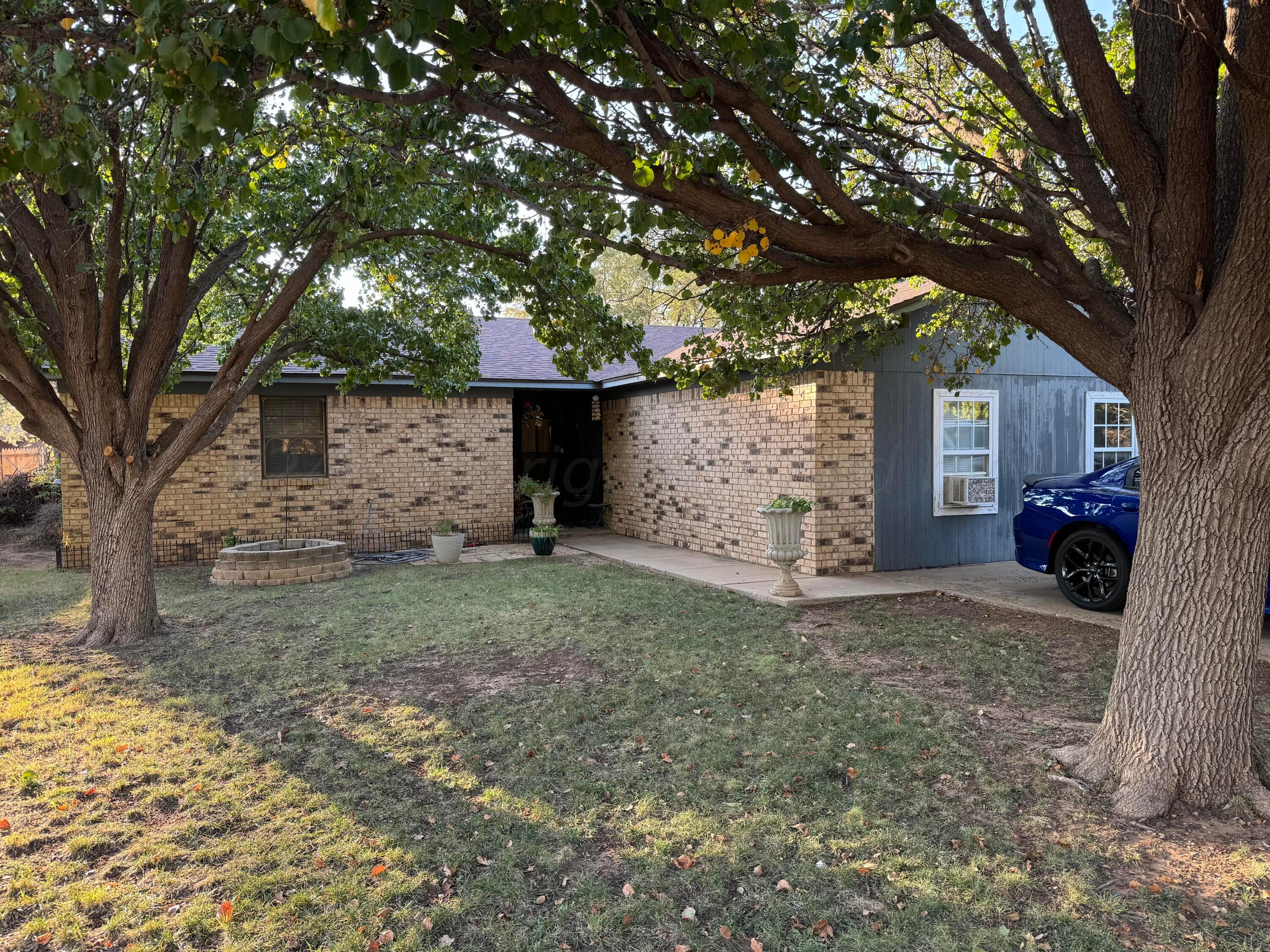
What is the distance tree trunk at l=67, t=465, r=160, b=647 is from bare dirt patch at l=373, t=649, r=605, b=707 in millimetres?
2730

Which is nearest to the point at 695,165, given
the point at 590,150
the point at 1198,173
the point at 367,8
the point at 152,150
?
the point at 590,150

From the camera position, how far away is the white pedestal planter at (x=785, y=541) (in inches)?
352

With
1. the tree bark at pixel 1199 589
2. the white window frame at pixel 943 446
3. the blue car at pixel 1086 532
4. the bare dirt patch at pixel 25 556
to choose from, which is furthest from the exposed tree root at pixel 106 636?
the white window frame at pixel 943 446

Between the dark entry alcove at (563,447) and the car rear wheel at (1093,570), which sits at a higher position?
the dark entry alcove at (563,447)

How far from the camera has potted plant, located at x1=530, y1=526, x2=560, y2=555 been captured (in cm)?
1298

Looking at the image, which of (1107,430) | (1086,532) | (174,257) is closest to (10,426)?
(174,257)

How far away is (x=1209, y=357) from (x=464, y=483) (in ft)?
40.1

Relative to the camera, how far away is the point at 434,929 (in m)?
2.97

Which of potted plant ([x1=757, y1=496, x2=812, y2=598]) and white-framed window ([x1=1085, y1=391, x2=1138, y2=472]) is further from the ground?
white-framed window ([x1=1085, y1=391, x2=1138, y2=472])

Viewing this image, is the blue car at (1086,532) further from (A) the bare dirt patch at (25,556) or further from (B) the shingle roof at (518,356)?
(A) the bare dirt patch at (25,556)

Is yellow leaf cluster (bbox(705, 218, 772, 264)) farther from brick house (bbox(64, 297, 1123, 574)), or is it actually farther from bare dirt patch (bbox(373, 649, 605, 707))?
brick house (bbox(64, 297, 1123, 574))

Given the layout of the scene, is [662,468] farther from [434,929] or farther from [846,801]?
[434,929]

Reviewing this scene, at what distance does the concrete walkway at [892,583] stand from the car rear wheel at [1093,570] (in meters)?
0.12

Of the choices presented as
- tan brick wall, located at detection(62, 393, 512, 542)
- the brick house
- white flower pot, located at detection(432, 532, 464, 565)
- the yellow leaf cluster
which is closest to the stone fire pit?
white flower pot, located at detection(432, 532, 464, 565)
